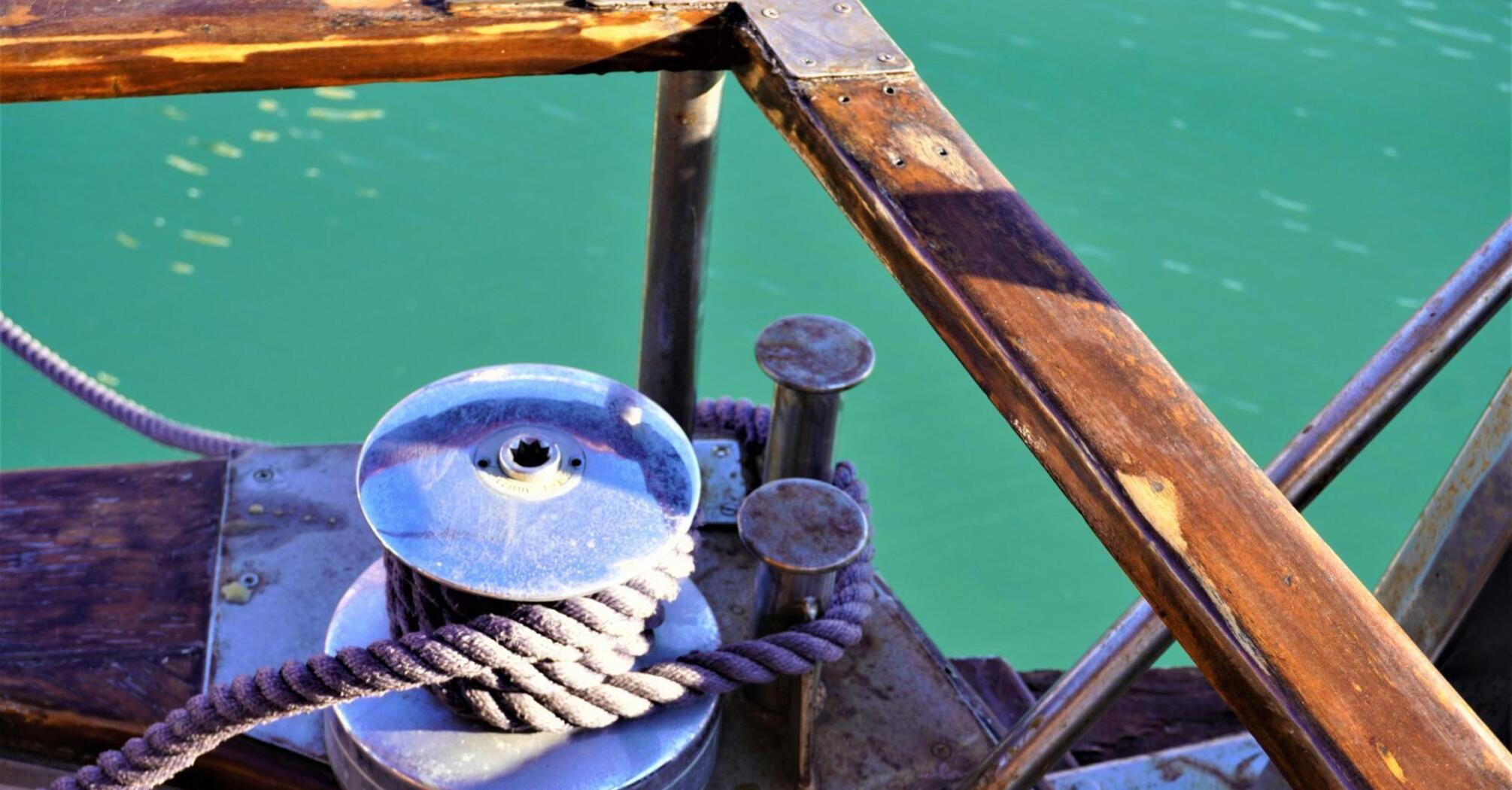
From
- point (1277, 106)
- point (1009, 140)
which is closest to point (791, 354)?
point (1009, 140)

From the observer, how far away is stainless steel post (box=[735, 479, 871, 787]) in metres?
1.54

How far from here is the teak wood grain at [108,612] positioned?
169 centimetres

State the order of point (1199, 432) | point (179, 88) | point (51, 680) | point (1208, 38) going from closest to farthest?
1. point (1199, 432)
2. point (179, 88)
3. point (51, 680)
4. point (1208, 38)

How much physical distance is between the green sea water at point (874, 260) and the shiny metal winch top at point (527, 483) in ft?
8.36

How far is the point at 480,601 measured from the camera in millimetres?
1423

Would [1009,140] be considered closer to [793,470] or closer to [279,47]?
[793,470]

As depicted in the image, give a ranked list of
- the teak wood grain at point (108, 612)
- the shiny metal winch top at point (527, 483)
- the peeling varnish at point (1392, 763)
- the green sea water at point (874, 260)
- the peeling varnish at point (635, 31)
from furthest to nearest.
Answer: the green sea water at point (874, 260)
the teak wood grain at point (108, 612)
the peeling varnish at point (635, 31)
the shiny metal winch top at point (527, 483)
the peeling varnish at point (1392, 763)

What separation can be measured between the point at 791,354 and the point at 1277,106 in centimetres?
426

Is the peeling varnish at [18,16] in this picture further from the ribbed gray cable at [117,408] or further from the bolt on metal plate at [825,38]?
the ribbed gray cable at [117,408]

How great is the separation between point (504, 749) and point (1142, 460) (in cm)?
75

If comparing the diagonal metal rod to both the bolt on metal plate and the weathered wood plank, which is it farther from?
Answer: the weathered wood plank

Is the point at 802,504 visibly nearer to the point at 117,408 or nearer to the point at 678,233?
the point at 678,233

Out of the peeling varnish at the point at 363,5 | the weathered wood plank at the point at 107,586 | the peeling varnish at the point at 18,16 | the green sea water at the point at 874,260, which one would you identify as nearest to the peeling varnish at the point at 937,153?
the peeling varnish at the point at 363,5

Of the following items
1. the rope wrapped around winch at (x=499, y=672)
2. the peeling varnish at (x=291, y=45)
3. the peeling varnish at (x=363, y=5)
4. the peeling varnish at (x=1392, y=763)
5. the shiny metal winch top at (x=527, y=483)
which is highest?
the peeling varnish at (x=363, y=5)
